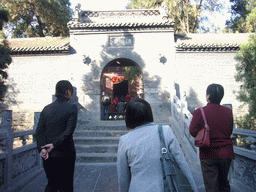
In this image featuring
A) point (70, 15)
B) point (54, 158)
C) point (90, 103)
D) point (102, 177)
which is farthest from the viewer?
point (70, 15)

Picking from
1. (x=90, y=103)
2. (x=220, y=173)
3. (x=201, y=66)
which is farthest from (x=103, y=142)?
(x=201, y=66)

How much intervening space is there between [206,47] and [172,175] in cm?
838

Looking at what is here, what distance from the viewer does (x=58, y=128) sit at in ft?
7.27

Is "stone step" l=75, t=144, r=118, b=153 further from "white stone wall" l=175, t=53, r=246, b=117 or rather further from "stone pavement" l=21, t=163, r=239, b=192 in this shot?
"white stone wall" l=175, t=53, r=246, b=117

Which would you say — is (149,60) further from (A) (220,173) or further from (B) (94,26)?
(A) (220,173)

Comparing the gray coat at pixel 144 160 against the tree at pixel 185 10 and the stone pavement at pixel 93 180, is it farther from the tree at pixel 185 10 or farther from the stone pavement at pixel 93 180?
the tree at pixel 185 10

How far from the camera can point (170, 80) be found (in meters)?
8.30

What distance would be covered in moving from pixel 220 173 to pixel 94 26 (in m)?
7.83

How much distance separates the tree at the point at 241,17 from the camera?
13.5 metres

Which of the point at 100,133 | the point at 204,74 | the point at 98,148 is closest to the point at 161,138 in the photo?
the point at 98,148


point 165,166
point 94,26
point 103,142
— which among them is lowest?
point 103,142

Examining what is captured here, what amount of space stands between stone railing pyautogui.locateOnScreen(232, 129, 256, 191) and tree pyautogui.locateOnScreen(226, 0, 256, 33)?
13064mm

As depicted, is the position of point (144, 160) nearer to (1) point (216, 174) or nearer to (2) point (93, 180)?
(1) point (216, 174)

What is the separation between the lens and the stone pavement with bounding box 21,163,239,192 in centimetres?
349
